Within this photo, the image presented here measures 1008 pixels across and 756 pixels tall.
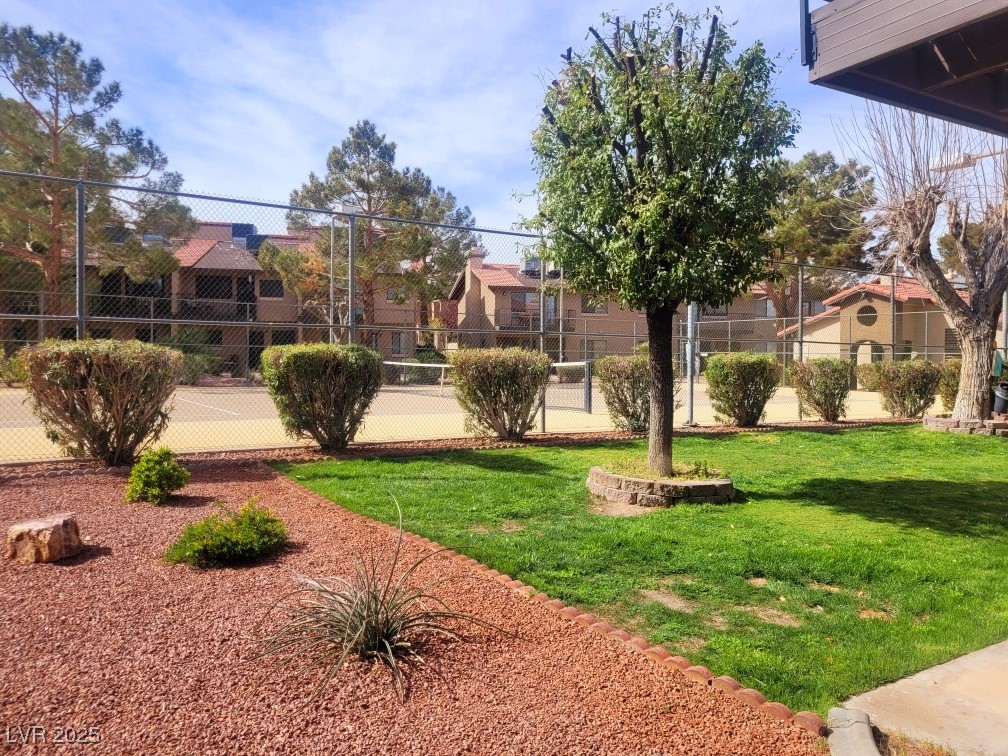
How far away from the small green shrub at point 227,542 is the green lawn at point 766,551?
124cm

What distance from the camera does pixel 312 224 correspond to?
15.2 metres

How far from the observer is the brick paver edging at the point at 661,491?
673cm

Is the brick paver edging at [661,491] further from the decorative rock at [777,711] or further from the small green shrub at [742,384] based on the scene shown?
the small green shrub at [742,384]

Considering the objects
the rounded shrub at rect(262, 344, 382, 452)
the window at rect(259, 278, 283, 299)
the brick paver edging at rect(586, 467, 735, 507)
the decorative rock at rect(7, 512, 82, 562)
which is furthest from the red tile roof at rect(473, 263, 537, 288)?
the decorative rock at rect(7, 512, 82, 562)

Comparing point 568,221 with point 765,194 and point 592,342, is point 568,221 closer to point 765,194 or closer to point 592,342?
point 765,194

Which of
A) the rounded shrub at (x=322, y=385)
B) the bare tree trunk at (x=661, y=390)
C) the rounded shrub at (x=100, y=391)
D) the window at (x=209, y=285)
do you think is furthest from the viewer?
the window at (x=209, y=285)

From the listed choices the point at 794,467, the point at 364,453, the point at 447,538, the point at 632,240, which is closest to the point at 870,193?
the point at 794,467

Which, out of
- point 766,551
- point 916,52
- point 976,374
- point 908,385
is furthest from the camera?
point 908,385

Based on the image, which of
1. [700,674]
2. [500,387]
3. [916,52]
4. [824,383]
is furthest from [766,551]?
[824,383]

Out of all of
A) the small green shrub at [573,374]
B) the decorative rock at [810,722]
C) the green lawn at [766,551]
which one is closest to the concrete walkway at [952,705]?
the green lawn at [766,551]

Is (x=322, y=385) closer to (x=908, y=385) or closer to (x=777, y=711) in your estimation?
(x=777, y=711)

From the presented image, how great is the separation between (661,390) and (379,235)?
22562 mm

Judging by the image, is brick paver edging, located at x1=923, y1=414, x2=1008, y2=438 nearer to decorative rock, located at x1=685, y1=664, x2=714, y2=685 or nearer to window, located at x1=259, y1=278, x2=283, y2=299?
decorative rock, located at x1=685, y1=664, x2=714, y2=685

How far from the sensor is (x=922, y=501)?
23.9ft
